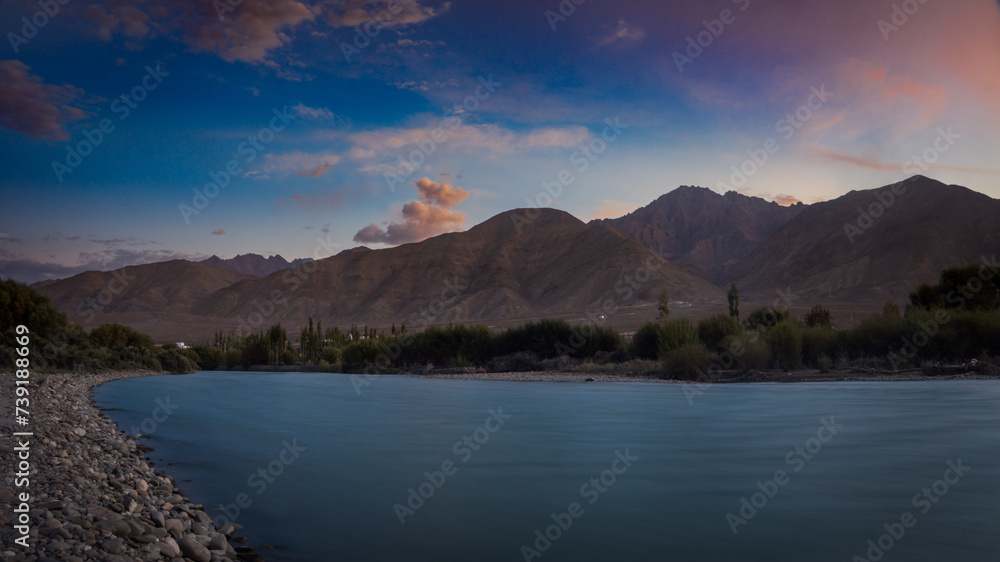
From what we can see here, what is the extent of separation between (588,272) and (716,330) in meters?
108

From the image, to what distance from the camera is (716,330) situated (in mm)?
34219

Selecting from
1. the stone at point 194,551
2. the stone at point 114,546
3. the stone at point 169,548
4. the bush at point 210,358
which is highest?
the stone at point 114,546

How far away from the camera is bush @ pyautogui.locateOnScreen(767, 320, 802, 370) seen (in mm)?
29406

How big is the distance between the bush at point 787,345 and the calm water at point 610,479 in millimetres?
10503

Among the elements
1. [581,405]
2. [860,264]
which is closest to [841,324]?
[860,264]

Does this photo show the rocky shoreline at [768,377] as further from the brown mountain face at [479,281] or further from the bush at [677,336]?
the brown mountain face at [479,281]

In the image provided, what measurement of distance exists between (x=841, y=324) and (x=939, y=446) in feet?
254

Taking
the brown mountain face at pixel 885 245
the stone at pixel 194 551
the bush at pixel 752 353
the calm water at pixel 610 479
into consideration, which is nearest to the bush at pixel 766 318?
the bush at pixel 752 353

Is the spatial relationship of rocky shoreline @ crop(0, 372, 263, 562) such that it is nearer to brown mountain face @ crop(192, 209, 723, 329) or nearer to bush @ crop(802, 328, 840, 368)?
bush @ crop(802, 328, 840, 368)

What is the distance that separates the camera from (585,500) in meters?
7.89

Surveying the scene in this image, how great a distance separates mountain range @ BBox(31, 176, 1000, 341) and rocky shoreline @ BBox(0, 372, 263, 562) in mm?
94006

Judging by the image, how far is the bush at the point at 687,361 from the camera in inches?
1191

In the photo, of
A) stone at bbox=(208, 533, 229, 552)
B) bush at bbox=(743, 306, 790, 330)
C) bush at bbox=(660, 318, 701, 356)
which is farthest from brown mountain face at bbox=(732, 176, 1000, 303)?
stone at bbox=(208, 533, 229, 552)

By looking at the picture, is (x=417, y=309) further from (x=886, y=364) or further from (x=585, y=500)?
(x=585, y=500)
